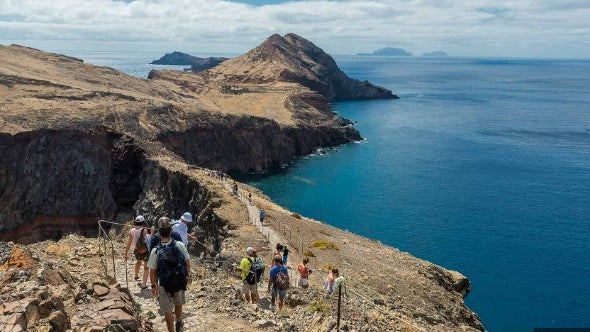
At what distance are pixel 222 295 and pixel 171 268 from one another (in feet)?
18.1

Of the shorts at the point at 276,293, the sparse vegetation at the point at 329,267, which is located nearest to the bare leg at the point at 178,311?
the shorts at the point at 276,293

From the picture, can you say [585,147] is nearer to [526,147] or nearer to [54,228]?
[526,147]

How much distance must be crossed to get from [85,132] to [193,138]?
29.4 m

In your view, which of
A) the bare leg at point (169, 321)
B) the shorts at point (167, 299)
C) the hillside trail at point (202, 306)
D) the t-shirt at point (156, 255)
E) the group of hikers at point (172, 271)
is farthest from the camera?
the hillside trail at point (202, 306)

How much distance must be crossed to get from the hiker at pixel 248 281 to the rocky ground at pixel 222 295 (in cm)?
44

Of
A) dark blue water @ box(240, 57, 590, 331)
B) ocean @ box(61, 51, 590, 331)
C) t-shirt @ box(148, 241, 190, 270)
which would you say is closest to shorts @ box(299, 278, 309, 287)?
t-shirt @ box(148, 241, 190, 270)

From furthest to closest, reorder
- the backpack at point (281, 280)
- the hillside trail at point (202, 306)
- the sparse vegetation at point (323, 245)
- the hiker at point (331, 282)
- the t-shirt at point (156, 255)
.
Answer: the sparse vegetation at point (323, 245) < the hiker at point (331, 282) < the backpack at point (281, 280) < the hillside trail at point (202, 306) < the t-shirt at point (156, 255)

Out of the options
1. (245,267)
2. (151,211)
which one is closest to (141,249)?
(245,267)

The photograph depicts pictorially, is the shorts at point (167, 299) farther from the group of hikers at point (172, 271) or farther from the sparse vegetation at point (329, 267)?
the sparse vegetation at point (329, 267)

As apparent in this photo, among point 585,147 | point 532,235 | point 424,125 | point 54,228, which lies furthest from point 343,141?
point 54,228

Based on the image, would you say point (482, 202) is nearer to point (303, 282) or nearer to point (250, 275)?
point (303, 282)

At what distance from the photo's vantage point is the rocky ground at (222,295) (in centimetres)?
1255

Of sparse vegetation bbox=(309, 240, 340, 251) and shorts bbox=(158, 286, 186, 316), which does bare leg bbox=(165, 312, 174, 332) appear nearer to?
shorts bbox=(158, 286, 186, 316)

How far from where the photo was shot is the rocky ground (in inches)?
494
